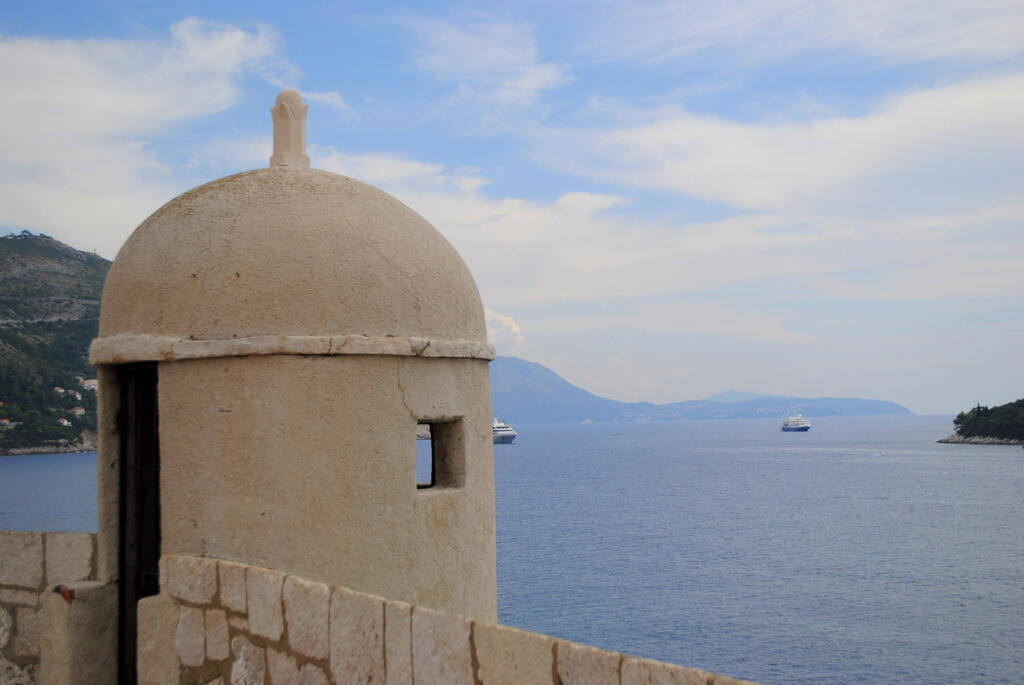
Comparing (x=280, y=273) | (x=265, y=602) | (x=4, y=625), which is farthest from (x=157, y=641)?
(x=280, y=273)

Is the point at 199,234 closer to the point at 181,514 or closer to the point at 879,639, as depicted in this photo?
the point at 181,514

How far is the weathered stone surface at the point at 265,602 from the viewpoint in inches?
141

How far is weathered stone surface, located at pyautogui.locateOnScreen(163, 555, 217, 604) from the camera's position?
3934mm

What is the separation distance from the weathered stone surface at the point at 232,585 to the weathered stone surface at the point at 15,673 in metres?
1.48

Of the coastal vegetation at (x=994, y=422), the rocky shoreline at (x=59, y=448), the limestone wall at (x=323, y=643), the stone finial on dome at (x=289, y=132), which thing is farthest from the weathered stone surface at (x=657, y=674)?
the coastal vegetation at (x=994, y=422)

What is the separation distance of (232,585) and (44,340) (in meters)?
98.4

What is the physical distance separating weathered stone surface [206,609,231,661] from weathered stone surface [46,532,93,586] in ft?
3.61

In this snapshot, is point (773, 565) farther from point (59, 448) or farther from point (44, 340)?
point (59, 448)

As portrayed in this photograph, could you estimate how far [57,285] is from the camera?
314 ft

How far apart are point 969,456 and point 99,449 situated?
10330cm

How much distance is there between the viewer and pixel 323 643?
340 cm

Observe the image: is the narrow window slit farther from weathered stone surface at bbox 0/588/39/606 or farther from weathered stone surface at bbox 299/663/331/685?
weathered stone surface at bbox 0/588/39/606

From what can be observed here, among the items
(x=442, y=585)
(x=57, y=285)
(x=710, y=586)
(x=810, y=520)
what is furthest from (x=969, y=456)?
(x=442, y=585)

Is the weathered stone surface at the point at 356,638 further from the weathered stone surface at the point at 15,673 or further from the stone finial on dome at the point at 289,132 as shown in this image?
the stone finial on dome at the point at 289,132
